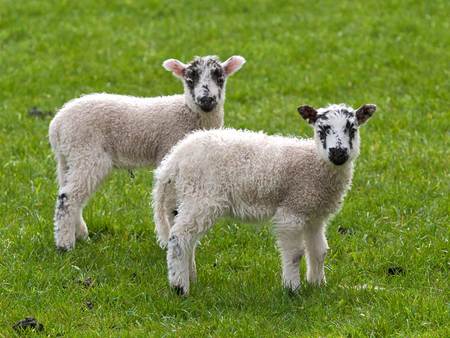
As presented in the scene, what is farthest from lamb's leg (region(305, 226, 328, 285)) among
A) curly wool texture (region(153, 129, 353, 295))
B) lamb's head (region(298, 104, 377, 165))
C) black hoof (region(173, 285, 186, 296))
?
black hoof (region(173, 285, 186, 296))

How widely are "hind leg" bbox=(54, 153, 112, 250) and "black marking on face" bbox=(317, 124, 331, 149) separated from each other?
7.95 feet

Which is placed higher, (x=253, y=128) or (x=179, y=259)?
(x=179, y=259)

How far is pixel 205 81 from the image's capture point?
909 centimetres

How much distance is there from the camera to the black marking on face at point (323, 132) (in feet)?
24.9

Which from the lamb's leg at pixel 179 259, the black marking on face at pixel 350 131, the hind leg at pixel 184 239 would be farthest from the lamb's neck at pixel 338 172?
the lamb's leg at pixel 179 259

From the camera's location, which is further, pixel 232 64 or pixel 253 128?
pixel 253 128

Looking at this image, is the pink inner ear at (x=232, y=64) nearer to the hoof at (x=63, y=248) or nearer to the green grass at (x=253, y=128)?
the green grass at (x=253, y=128)

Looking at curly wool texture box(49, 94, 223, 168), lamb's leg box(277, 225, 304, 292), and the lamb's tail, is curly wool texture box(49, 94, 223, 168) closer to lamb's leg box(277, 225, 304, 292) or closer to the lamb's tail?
the lamb's tail

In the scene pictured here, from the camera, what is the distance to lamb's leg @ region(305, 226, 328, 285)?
7871 millimetres

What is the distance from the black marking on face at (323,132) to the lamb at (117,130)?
1712mm

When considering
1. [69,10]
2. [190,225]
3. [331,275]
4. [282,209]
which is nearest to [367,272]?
[331,275]

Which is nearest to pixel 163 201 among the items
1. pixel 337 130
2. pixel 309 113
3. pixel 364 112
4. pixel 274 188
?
pixel 274 188

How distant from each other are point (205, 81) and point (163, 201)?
1.41 meters

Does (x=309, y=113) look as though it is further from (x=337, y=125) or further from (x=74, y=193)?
(x=74, y=193)
